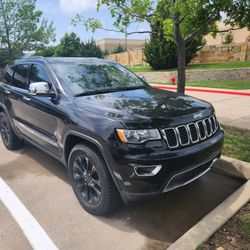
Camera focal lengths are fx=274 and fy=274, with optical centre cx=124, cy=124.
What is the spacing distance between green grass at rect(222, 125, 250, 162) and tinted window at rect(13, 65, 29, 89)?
346 centimetres

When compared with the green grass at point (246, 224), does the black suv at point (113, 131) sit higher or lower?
higher

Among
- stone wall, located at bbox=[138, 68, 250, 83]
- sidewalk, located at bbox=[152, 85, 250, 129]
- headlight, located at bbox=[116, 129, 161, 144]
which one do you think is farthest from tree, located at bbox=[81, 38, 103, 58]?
headlight, located at bbox=[116, 129, 161, 144]

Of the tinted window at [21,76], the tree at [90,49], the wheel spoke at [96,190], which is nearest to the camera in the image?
the wheel spoke at [96,190]

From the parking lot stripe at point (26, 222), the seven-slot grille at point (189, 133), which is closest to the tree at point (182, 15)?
the seven-slot grille at point (189, 133)

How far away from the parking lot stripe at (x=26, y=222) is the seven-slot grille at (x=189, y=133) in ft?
4.99

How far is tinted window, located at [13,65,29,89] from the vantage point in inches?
178

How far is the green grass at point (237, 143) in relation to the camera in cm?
429

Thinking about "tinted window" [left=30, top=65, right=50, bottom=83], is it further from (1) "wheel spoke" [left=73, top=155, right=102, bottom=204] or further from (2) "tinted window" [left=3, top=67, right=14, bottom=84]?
(1) "wheel spoke" [left=73, top=155, right=102, bottom=204]

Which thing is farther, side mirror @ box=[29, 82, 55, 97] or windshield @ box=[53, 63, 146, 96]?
windshield @ box=[53, 63, 146, 96]

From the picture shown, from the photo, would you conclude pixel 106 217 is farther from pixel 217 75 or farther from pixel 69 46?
pixel 69 46

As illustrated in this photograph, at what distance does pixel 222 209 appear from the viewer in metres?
2.90

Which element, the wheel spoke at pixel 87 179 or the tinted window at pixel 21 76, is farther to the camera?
the tinted window at pixel 21 76

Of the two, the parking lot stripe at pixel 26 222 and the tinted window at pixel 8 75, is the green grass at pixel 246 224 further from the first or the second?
the tinted window at pixel 8 75

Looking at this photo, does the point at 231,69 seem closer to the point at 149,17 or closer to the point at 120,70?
the point at 149,17
